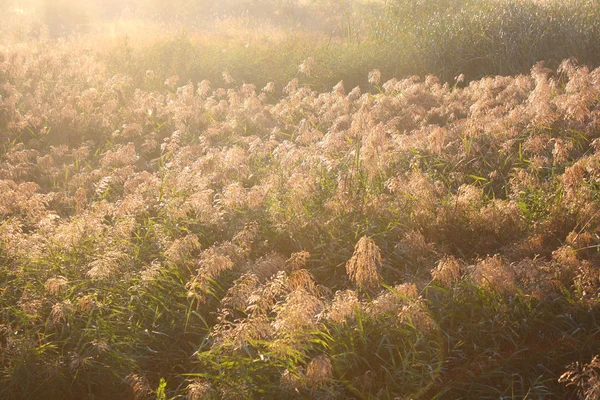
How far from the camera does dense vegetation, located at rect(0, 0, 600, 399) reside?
10.5ft

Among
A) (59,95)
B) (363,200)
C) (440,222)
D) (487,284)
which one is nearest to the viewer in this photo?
(487,284)

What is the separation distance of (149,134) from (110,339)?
4.17 m

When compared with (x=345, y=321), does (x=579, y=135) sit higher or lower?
higher

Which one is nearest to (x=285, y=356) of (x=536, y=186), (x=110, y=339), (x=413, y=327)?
(x=413, y=327)

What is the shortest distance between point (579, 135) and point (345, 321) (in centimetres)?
317

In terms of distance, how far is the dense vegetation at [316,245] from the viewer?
126 inches

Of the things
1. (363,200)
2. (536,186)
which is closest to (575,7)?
(536,186)

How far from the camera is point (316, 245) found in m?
4.47

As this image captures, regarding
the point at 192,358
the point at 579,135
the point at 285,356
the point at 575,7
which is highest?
the point at 575,7

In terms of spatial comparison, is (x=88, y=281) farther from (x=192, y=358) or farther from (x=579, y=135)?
(x=579, y=135)

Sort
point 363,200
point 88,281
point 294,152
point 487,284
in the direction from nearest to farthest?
point 487,284 < point 88,281 < point 363,200 < point 294,152

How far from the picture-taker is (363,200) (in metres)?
4.71

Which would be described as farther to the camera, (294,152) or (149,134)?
(149,134)

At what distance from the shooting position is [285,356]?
3191mm
